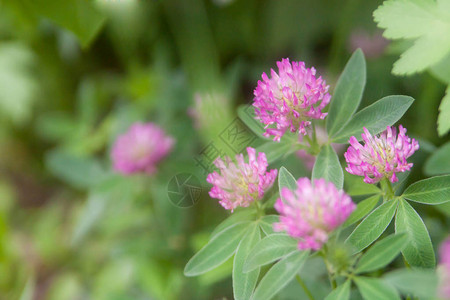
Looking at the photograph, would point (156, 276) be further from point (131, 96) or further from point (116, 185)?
point (131, 96)

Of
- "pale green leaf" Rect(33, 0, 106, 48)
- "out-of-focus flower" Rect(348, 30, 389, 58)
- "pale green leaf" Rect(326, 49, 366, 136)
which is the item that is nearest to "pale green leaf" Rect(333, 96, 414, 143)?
"pale green leaf" Rect(326, 49, 366, 136)

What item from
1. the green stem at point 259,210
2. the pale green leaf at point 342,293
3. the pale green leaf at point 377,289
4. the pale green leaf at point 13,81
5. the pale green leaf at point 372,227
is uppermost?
the pale green leaf at point 13,81

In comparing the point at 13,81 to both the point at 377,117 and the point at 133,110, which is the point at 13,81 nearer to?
the point at 133,110

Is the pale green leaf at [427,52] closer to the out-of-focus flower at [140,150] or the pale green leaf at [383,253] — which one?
the pale green leaf at [383,253]

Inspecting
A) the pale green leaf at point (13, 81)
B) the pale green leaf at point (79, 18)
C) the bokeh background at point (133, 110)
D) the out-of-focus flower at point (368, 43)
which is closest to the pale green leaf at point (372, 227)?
the bokeh background at point (133, 110)

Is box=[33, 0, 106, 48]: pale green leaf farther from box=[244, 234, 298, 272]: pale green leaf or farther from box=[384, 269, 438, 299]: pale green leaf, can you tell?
box=[384, 269, 438, 299]: pale green leaf

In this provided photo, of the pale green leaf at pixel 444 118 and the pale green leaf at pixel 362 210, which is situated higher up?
the pale green leaf at pixel 444 118

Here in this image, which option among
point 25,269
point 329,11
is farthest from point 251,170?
point 25,269

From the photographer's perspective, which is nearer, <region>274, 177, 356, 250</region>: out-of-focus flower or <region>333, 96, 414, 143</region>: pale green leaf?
<region>274, 177, 356, 250</region>: out-of-focus flower
